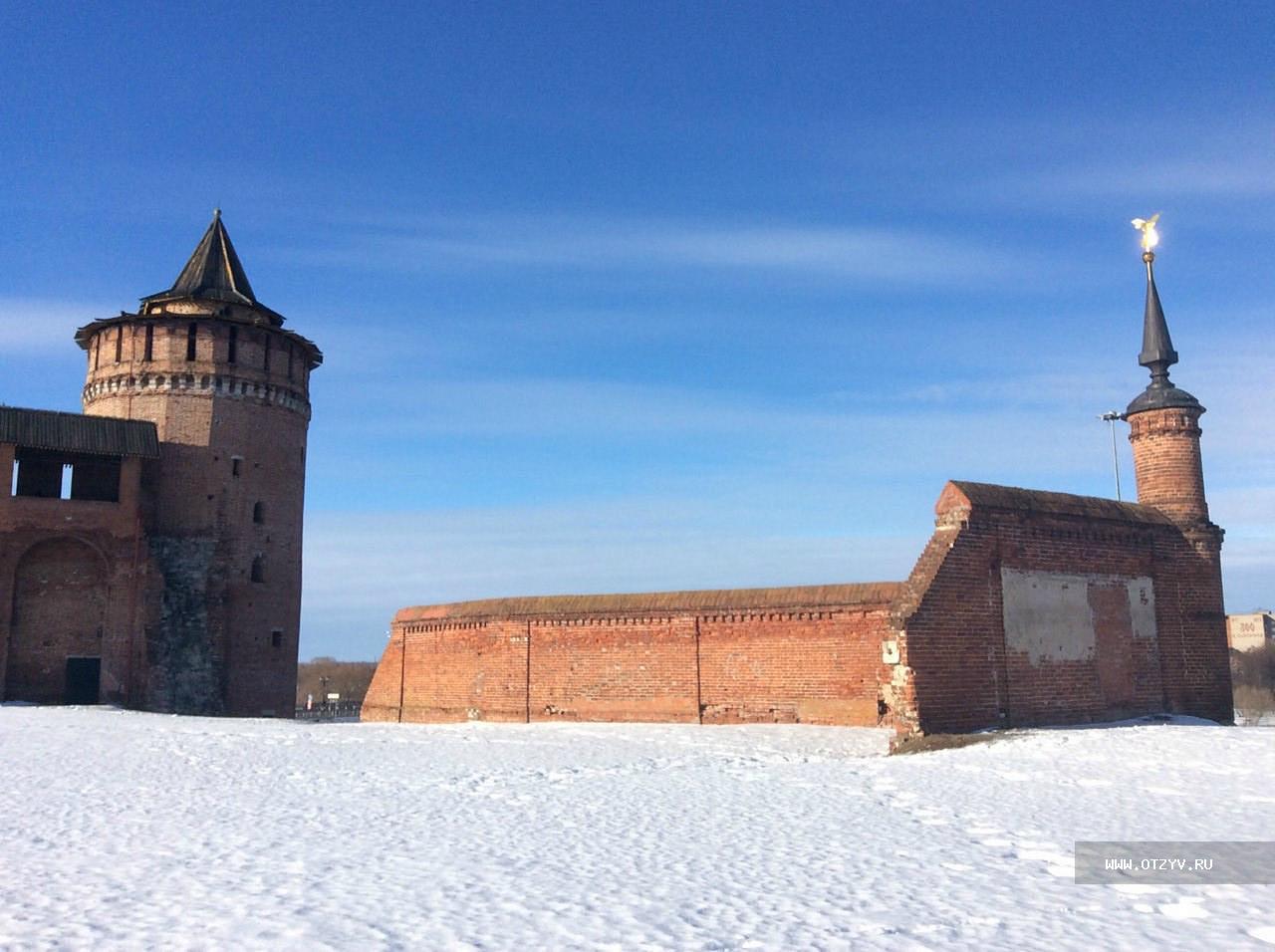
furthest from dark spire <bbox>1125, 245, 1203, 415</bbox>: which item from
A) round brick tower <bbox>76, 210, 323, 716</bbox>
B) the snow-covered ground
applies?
round brick tower <bbox>76, 210, 323, 716</bbox>

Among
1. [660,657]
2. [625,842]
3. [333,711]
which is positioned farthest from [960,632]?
[333,711]

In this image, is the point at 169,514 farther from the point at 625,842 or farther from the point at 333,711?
the point at 625,842

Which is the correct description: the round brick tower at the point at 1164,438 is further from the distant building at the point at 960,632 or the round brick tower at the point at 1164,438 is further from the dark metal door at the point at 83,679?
the dark metal door at the point at 83,679

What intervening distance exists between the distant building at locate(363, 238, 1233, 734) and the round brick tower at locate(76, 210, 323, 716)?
799cm

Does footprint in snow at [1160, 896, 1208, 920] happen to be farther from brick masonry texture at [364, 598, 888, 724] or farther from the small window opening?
the small window opening

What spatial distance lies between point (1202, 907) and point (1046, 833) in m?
2.20

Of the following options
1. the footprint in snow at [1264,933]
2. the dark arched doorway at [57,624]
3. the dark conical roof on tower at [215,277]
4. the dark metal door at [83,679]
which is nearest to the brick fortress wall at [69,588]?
the dark arched doorway at [57,624]

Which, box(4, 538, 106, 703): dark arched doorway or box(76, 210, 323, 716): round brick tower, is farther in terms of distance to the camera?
box(76, 210, 323, 716): round brick tower

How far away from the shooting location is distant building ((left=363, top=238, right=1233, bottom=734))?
14.6m

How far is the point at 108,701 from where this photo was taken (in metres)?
24.5

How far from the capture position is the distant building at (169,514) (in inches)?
961

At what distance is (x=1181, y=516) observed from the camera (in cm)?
1747

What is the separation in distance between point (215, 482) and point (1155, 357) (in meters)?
21.7

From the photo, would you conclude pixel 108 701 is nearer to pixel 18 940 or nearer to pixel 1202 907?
pixel 18 940
